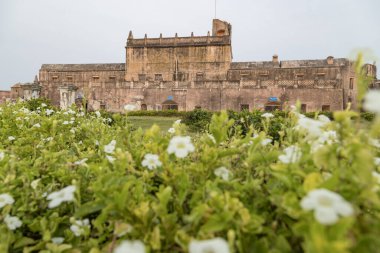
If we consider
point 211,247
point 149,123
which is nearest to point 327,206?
point 211,247

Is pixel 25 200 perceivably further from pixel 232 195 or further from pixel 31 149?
pixel 31 149

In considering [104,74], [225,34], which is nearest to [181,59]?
[225,34]

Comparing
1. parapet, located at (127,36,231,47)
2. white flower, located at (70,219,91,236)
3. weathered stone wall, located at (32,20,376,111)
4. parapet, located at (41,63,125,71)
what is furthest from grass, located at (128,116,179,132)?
parapet, located at (41,63,125,71)

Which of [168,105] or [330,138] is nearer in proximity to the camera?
[330,138]

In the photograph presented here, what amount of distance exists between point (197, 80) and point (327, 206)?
22.7 metres

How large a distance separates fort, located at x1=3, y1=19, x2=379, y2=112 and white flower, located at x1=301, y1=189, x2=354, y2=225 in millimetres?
16172

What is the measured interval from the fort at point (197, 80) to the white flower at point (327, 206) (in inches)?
637

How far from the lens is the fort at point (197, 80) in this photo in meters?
23.0

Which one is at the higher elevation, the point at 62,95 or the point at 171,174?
the point at 62,95

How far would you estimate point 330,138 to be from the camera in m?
2.01

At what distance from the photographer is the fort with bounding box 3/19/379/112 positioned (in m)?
23.0

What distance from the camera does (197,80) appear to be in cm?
2328

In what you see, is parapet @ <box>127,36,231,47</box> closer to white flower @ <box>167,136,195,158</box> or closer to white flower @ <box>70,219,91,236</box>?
white flower @ <box>167,136,195,158</box>

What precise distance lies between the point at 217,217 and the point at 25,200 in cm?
118
